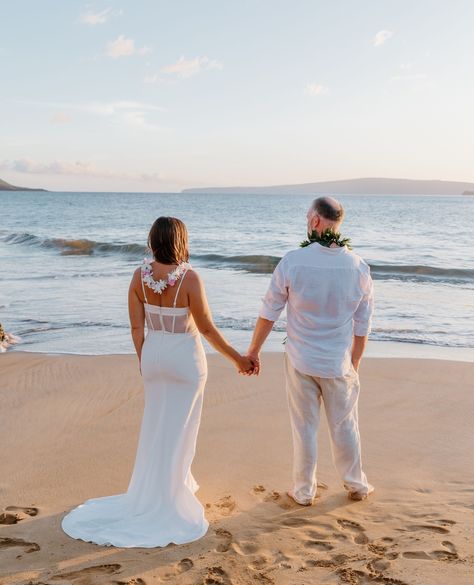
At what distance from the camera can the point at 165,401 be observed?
392 cm

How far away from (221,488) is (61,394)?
293 cm

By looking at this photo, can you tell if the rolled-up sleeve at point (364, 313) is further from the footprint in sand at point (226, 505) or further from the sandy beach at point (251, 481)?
the footprint in sand at point (226, 505)

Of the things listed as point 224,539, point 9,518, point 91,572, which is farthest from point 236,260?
point 91,572

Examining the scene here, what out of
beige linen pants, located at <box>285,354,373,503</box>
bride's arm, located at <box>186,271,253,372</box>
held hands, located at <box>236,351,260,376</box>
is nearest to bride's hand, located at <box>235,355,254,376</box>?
held hands, located at <box>236,351,260,376</box>

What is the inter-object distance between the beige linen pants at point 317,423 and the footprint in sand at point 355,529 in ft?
1.07

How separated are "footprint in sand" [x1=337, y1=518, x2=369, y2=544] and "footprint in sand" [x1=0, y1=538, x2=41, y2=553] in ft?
6.11

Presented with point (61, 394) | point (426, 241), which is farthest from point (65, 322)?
point (426, 241)

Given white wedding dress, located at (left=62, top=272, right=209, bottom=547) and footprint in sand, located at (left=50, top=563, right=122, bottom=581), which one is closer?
footprint in sand, located at (left=50, top=563, right=122, bottom=581)

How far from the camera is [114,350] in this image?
29.5 ft

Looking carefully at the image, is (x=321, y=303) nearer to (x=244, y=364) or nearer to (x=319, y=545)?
(x=244, y=364)

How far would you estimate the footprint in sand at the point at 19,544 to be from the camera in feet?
11.7

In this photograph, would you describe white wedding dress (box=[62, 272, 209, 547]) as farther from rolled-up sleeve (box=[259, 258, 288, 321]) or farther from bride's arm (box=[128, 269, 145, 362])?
rolled-up sleeve (box=[259, 258, 288, 321])

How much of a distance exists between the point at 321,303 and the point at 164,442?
1.36 metres

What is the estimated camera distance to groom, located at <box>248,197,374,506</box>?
3.95 meters
